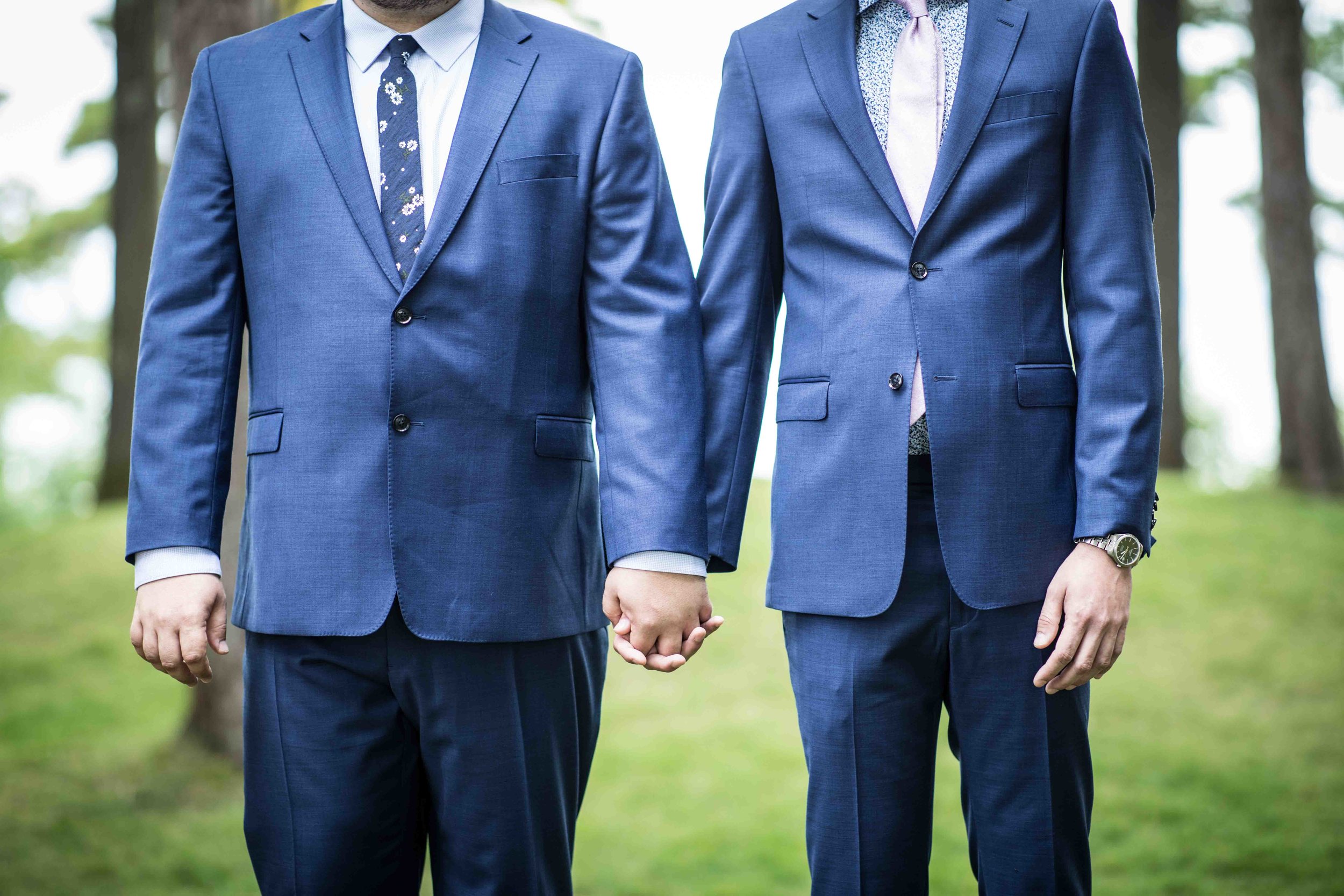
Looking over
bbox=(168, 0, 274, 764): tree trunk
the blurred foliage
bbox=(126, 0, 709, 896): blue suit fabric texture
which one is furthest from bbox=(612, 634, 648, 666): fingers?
the blurred foliage

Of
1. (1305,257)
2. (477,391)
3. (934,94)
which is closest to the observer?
(477,391)

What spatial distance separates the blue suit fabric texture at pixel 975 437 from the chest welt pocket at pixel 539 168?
0.40 meters

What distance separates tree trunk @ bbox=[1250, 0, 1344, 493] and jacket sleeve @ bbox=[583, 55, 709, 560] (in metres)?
6.78

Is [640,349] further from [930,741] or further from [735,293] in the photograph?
[930,741]

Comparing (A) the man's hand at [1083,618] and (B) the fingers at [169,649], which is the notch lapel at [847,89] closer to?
(A) the man's hand at [1083,618]

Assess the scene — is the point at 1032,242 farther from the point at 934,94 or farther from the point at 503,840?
the point at 503,840

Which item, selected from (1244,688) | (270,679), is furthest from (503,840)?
(1244,688)

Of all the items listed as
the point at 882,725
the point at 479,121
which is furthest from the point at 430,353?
the point at 882,725

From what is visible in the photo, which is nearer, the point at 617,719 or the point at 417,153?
the point at 417,153

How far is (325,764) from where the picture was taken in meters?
1.75

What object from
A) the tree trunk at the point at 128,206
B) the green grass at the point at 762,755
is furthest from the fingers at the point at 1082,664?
the tree trunk at the point at 128,206

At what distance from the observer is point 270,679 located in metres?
1.79

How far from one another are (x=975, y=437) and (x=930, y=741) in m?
0.51

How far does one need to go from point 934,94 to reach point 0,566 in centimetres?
741
